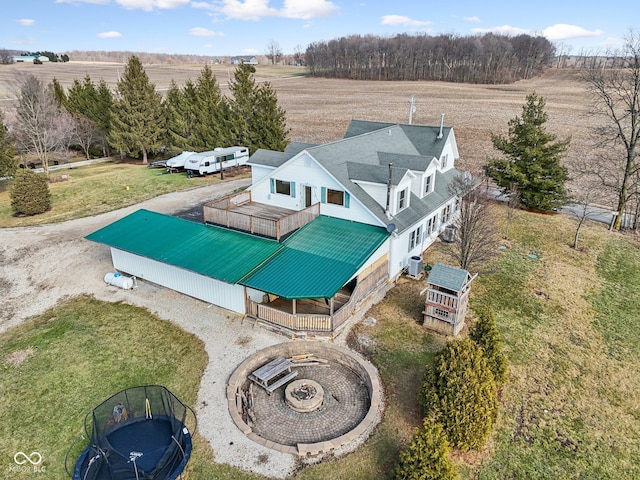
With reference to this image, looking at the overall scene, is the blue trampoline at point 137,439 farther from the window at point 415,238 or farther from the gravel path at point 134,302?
the window at point 415,238

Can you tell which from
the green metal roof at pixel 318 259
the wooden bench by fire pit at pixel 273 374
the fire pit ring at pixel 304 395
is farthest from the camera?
the green metal roof at pixel 318 259

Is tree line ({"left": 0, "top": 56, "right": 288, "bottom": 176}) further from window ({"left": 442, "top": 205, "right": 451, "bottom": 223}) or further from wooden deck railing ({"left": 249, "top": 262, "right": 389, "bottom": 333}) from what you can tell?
wooden deck railing ({"left": 249, "top": 262, "right": 389, "bottom": 333})

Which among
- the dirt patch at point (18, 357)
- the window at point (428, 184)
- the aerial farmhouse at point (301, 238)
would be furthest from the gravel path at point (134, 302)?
the window at point (428, 184)

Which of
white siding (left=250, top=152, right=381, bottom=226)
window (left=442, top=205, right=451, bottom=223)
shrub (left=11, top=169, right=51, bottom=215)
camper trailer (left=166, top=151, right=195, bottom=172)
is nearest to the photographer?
white siding (left=250, top=152, right=381, bottom=226)

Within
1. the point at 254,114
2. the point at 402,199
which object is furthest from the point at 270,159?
the point at 254,114

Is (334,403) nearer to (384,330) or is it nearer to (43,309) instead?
(384,330)

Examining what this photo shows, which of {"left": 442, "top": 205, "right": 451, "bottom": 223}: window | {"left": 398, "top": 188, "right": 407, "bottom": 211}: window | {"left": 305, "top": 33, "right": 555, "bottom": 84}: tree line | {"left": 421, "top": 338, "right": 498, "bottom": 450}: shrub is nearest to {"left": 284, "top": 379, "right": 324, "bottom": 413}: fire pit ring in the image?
{"left": 421, "top": 338, "right": 498, "bottom": 450}: shrub
